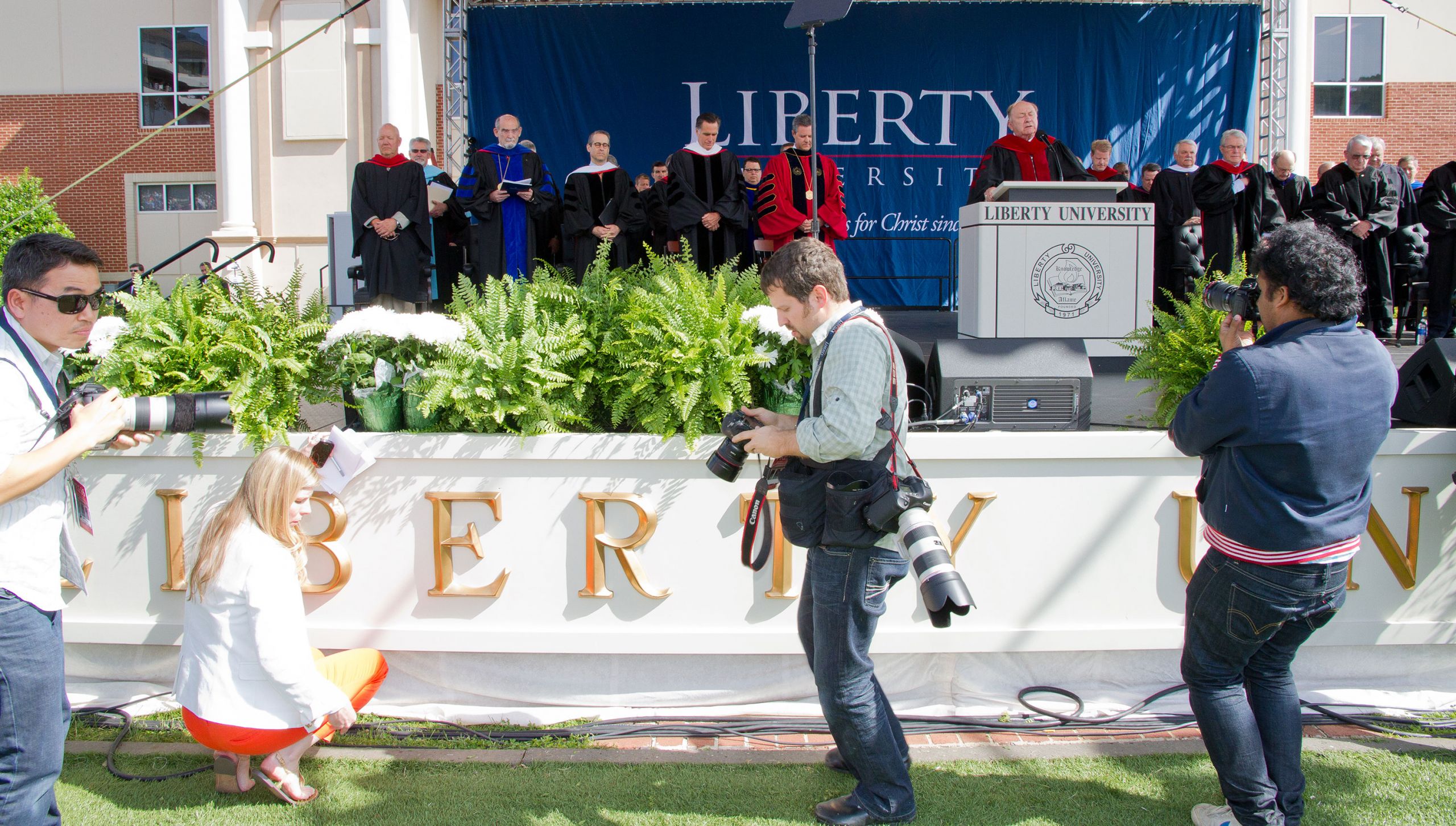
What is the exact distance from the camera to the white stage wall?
3295mm

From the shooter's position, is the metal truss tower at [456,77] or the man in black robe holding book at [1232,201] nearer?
the man in black robe holding book at [1232,201]

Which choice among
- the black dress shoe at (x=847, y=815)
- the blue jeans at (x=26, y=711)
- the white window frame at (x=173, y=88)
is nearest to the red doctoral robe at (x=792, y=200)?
the black dress shoe at (x=847, y=815)

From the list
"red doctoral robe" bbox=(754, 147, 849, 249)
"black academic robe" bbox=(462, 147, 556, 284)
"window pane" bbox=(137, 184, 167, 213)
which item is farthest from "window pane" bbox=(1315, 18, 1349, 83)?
"window pane" bbox=(137, 184, 167, 213)

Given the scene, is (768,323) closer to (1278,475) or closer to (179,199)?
(1278,475)

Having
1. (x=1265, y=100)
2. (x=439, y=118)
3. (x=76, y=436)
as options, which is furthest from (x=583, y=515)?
(x=439, y=118)

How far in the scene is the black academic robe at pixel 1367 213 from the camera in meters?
7.72

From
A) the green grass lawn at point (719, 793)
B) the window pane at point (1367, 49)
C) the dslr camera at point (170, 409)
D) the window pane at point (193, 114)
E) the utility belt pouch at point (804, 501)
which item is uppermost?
the window pane at point (1367, 49)

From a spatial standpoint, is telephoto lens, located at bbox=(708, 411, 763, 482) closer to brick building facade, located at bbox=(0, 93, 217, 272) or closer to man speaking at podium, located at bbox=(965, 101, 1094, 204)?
man speaking at podium, located at bbox=(965, 101, 1094, 204)

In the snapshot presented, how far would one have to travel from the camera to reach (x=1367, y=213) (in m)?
7.79

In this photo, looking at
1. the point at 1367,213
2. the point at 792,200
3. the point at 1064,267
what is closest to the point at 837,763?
the point at 1064,267

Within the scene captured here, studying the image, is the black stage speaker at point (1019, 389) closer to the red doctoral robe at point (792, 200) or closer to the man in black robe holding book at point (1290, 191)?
the red doctoral robe at point (792, 200)

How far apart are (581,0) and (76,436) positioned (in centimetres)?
999

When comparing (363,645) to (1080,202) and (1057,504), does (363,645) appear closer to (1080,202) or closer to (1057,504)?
(1057,504)

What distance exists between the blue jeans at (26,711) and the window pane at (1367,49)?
1821 centimetres
